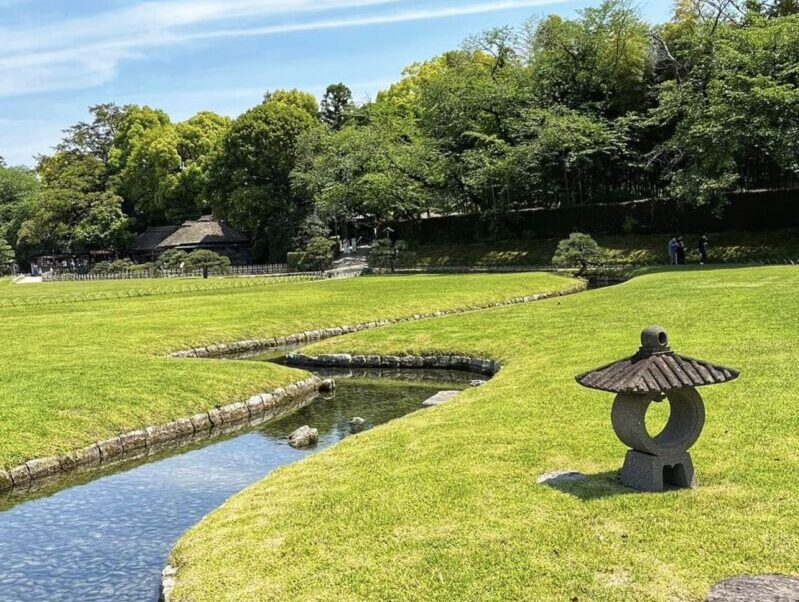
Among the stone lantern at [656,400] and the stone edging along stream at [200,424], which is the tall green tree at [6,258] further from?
the stone lantern at [656,400]

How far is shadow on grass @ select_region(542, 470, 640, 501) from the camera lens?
7395 mm

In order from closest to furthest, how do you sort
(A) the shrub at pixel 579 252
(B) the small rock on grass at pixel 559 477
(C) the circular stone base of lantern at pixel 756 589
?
1. (C) the circular stone base of lantern at pixel 756 589
2. (B) the small rock on grass at pixel 559 477
3. (A) the shrub at pixel 579 252

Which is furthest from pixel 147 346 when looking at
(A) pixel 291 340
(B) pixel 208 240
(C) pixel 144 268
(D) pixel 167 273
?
(B) pixel 208 240

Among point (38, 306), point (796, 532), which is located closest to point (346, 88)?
point (38, 306)

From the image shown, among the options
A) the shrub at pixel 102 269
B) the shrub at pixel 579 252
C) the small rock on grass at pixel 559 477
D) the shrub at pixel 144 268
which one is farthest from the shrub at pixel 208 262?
the small rock on grass at pixel 559 477

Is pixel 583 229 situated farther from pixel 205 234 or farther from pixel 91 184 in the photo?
pixel 91 184

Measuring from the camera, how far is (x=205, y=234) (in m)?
78.5

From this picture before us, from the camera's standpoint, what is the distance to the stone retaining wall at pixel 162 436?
468 inches

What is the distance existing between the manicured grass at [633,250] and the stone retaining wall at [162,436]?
113 feet

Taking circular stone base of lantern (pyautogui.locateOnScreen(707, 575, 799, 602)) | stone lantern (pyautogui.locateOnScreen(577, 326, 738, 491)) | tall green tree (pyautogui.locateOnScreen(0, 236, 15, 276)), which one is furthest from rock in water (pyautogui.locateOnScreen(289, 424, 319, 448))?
tall green tree (pyautogui.locateOnScreen(0, 236, 15, 276))

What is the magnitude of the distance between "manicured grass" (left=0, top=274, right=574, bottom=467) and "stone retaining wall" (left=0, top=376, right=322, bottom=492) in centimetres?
21

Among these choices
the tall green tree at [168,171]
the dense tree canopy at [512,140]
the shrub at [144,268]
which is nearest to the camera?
the dense tree canopy at [512,140]

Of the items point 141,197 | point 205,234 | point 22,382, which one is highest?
point 141,197

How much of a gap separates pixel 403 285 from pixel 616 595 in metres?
33.9
